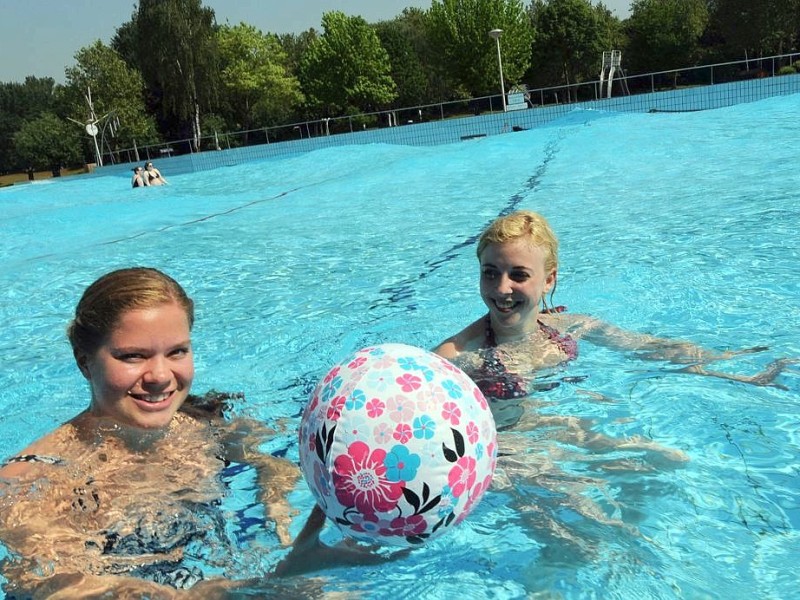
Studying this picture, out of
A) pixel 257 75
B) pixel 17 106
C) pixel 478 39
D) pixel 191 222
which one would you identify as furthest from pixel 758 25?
pixel 17 106

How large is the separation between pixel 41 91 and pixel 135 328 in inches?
3914

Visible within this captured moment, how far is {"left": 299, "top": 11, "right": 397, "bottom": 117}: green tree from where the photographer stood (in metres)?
53.3

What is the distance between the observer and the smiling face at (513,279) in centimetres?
387

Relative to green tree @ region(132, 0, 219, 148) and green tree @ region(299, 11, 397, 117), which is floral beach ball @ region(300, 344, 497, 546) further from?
green tree @ region(299, 11, 397, 117)

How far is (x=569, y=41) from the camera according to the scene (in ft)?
183

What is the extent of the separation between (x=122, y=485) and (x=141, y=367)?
1.87 feet

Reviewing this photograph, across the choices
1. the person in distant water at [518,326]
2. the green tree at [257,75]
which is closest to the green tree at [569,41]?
the green tree at [257,75]

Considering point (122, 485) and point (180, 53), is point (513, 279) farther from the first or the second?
point (180, 53)

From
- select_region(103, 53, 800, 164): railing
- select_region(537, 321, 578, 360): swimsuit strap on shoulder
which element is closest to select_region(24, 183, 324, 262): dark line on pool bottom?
select_region(537, 321, 578, 360): swimsuit strap on shoulder

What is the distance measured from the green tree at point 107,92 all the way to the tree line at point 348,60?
0.22ft

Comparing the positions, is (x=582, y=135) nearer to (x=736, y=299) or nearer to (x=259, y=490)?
(x=736, y=299)

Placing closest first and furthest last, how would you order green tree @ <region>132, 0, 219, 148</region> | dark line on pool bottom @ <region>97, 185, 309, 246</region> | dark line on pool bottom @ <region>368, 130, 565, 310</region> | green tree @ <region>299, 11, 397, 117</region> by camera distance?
dark line on pool bottom @ <region>368, 130, 565, 310</region>
dark line on pool bottom @ <region>97, 185, 309, 246</region>
green tree @ <region>132, 0, 219, 148</region>
green tree @ <region>299, 11, 397, 117</region>

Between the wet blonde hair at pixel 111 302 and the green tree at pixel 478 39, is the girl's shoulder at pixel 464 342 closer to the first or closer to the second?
the wet blonde hair at pixel 111 302

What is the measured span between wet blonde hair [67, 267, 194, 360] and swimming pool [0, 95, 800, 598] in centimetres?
118
